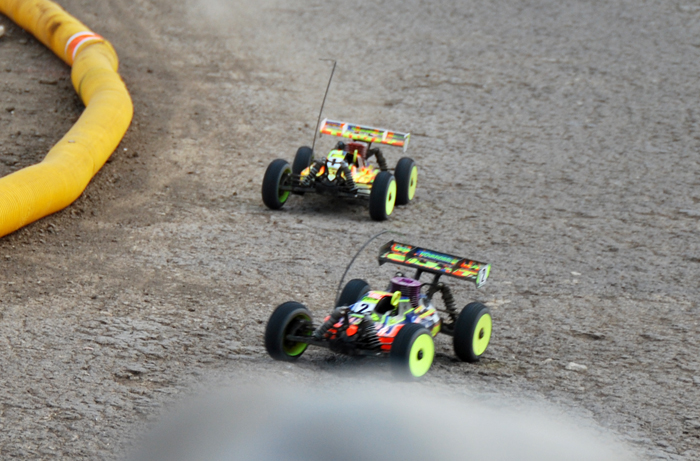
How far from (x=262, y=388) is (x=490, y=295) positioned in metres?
3.45

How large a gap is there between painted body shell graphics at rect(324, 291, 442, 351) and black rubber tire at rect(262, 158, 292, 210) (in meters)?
4.08

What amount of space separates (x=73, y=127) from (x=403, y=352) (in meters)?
7.68

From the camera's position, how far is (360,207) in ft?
38.2

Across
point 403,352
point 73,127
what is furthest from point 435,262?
point 73,127

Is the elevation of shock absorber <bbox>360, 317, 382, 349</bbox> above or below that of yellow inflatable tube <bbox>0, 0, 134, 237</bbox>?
below

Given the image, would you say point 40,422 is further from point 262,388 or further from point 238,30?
point 238,30

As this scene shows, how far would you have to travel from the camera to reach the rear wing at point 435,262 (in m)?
7.08

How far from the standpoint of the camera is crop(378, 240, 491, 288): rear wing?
708cm

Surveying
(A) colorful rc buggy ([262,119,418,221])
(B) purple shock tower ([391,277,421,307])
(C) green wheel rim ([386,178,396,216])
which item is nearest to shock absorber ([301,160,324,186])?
(A) colorful rc buggy ([262,119,418,221])

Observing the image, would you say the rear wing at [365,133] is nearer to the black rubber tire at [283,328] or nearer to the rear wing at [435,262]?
the rear wing at [435,262]

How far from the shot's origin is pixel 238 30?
19.9 m

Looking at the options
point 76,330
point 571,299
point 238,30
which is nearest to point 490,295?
point 571,299

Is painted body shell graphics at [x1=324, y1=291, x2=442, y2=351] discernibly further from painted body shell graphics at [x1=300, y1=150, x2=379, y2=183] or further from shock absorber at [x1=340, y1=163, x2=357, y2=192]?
painted body shell graphics at [x1=300, y1=150, x2=379, y2=183]

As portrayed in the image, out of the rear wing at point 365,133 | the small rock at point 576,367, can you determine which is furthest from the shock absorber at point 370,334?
the rear wing at point 365,133
